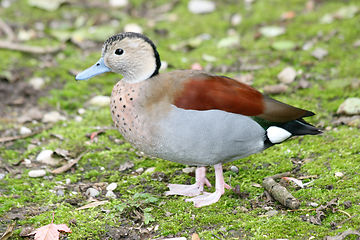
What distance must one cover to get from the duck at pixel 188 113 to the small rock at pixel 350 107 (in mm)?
1245

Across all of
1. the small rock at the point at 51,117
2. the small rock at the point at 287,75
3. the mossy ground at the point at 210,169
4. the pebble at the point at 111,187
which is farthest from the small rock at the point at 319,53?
the small rock at the point at 51,117

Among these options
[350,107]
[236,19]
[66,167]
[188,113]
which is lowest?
[66,167]

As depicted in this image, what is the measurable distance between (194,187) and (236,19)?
4.59 meters

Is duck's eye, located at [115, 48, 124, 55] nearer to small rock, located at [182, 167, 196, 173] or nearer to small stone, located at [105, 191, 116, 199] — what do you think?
small stone, located at [105, 191, 116, 199]

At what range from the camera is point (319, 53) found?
19.3ft

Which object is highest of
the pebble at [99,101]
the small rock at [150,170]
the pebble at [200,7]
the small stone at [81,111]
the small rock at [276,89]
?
the pebble at [200,7]

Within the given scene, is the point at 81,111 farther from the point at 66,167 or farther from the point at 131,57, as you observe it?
the point at 131,57

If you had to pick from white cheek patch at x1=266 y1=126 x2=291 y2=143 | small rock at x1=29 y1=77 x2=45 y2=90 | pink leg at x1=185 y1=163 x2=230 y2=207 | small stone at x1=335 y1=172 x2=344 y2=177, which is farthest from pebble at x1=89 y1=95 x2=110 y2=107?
small stone at x1=335 y1=172 x2=344 y2=177

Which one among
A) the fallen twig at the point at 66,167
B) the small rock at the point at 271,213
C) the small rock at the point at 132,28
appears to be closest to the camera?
the small rock at the point at 271,213

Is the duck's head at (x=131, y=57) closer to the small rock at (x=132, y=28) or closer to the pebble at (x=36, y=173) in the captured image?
the pebble at (x=36, y=173)

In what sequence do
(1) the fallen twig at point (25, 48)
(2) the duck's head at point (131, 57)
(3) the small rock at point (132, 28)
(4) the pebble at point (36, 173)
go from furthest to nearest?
1. (3) the small rock at point (132, 28)
2. (1) the fallen twig at point (25, 48)
3. (4) the pebble at point (36, 173)
4. (2) the duck's head at point (131, 57)

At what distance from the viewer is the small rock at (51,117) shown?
195 inches

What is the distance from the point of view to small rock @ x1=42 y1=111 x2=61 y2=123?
195 inches

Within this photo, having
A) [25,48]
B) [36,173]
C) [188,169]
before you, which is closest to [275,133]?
[188,169]
